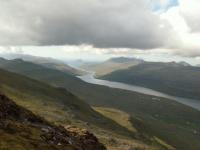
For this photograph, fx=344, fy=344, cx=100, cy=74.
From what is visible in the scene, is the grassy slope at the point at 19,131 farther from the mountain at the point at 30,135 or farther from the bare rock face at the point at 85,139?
the bare rock face at the point at 85,139

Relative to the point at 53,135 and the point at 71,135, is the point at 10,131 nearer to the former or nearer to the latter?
the point at 53,135

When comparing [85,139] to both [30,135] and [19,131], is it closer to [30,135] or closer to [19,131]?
[30,135]

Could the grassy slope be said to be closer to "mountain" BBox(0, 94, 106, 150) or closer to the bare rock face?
"mountain" BBox(0, 94, 106, 150)

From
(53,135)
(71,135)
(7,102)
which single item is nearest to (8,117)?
(7,102)

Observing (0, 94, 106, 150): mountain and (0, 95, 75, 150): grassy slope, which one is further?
(0, 94, 106, 150): mountain

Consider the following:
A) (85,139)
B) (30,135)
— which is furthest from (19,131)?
(85,139)

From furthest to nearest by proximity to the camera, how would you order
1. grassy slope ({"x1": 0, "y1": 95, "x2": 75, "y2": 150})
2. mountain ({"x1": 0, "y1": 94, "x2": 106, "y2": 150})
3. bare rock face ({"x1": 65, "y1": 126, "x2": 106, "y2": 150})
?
1. bare rock face ({"x1": 65, "y1": 126, "x2": 106, "y2": 150})
2. mountain ({"x1": 0, "y1": 94, "x2": 106, "y2": 150})
3. grassy slope ({"x1": 0, "y1": 95, "x2": 75, "y2": 150})

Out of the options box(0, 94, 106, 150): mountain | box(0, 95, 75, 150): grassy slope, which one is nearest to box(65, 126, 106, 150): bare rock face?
box(0, 94, 106, 150): mountain

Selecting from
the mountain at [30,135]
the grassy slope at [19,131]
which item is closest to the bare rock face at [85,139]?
the mountain at [30,135]
